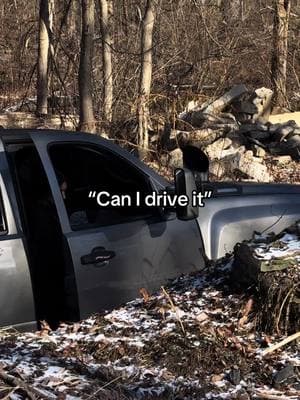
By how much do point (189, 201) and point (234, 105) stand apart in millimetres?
10240

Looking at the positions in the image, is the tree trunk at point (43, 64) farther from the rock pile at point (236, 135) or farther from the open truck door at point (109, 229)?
the open truck door at point (109, 229)

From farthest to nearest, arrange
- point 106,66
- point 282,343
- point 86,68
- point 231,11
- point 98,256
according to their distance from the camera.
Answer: point 231,11, point 106,66, point 86,68, point 98,256, point 282,343

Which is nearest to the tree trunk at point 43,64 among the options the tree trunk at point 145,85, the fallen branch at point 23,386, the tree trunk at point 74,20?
the tree trunk at point 74,20

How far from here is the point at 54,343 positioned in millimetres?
3611

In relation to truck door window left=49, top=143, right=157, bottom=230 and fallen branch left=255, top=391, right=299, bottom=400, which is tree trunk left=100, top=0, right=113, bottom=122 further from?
fallen branch left=255, top=391, right=299, bottom=400

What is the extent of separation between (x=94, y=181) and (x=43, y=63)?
11.2 metres

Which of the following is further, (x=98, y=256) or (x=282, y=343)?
(x=98, y=256)

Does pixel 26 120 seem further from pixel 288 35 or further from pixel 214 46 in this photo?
pixel 288 35

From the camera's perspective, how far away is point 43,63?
15.4m

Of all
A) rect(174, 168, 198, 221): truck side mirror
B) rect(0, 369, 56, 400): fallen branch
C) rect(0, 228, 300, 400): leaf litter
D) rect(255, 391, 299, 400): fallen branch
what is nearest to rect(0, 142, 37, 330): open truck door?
rect(0, 228, 300, 400): leaf litter

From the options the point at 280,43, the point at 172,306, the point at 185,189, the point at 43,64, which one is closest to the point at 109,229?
the point at 185,189

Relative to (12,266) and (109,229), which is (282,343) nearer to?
(109,229)

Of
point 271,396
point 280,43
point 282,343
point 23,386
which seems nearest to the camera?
point 23,386

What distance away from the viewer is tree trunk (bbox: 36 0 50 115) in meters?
14.2
